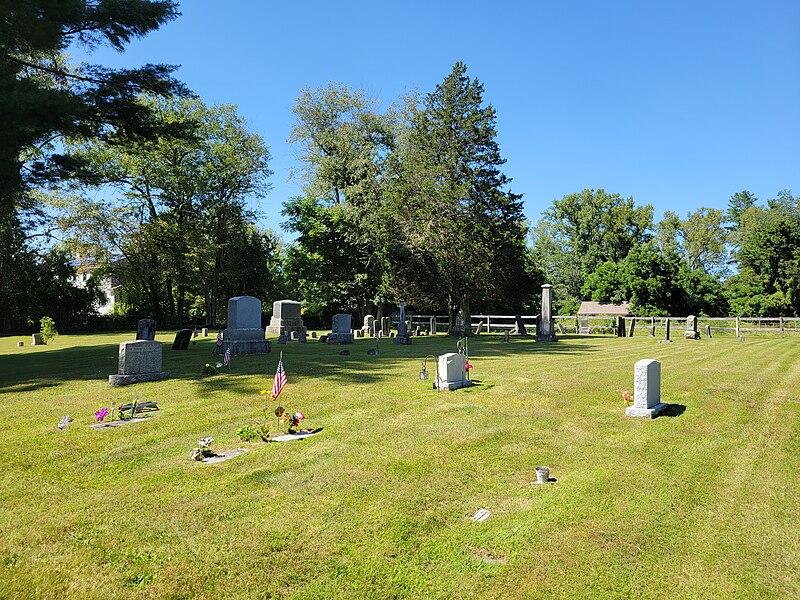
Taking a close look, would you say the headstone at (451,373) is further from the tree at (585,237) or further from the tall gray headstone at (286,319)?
the tree at (585,237)

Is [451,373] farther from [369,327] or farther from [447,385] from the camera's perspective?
[369,327]

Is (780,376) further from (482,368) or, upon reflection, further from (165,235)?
(165,235)

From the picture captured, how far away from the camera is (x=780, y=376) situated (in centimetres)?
1303

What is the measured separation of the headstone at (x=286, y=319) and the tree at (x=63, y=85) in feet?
40.2

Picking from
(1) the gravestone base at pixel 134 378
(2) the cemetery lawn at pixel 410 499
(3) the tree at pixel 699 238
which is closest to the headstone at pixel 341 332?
(1) the gravestone base at pixel 134 378

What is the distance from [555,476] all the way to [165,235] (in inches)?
1640

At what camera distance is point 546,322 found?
1080 inches

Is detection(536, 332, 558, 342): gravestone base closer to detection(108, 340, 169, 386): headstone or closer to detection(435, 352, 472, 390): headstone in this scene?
detection(435, 352, 472, 390): headstone

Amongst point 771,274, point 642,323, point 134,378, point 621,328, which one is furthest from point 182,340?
point 771,274

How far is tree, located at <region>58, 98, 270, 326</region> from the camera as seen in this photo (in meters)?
40.3

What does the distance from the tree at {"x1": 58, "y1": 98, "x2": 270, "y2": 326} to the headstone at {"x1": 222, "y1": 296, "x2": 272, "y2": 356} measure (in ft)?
76.3

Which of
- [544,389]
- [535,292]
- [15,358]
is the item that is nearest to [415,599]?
[544,389]

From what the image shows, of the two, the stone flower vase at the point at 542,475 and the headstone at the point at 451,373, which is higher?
the headstone at the point at 451,373

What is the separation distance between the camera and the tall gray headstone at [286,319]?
2831cm
